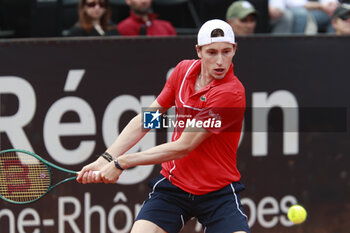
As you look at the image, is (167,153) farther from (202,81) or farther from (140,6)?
(140,6)

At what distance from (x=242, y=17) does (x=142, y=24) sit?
0.93 m

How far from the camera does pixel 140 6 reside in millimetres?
6656

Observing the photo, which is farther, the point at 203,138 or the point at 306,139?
the point at 306,139

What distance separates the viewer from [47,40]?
5707 mm

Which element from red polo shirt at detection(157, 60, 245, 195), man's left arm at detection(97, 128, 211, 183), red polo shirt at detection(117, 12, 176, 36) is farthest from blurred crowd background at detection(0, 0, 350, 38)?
man's left arm at detection(97, 128, 211, 183)

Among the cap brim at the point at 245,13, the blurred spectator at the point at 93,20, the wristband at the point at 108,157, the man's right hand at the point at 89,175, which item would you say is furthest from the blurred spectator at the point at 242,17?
the man's right hand at the point at 89,175

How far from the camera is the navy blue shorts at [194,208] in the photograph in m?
4.26

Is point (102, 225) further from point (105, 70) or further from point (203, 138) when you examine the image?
point (203, 138)

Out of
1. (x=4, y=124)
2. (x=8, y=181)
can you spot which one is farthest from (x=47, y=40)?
(x=8, y=181)

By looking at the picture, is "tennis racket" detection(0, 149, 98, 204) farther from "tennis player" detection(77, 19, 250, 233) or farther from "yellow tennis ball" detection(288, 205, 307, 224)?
"yellow tennis ball" detection(288, 205, 307, 224)

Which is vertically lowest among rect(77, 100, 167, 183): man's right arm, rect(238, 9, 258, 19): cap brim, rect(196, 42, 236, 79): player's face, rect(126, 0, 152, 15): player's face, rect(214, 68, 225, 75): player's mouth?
rect(77, 100, 167, 183): man's right arm

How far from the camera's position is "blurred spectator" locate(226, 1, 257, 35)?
6664 millimetres

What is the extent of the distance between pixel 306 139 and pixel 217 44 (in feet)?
7.58

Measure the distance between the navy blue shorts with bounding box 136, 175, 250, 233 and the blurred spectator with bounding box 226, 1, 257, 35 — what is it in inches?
105
